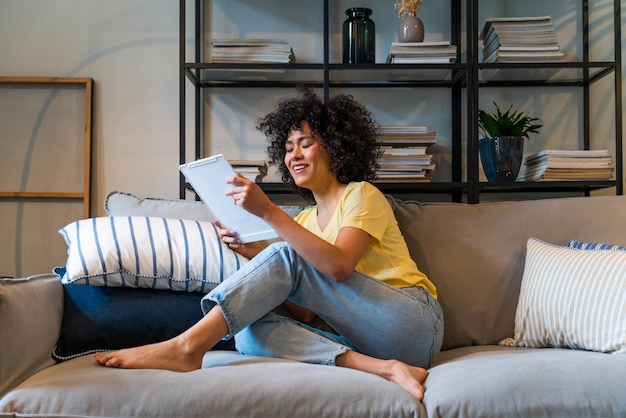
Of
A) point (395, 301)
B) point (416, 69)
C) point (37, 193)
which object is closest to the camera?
point (395, 301)

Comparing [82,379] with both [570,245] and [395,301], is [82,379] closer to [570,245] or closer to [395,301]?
[395,301]

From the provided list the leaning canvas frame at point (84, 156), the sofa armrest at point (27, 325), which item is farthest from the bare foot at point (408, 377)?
the leaning canvas frame at point (84, 156)

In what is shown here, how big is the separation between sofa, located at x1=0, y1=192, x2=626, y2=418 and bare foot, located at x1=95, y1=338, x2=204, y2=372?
0.11 feet

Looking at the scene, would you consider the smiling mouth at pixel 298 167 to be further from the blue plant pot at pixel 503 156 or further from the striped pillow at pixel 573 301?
the blue plant pot at pixel 503 156

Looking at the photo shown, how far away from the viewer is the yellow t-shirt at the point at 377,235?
169 centimetres

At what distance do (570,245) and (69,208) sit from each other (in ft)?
5.93

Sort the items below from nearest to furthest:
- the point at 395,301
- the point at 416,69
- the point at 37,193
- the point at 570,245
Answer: the point at 395,301 < the point at 570,245 < the point at 416,69 < the point at 37,193

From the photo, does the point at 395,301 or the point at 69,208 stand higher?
the point at 69,208

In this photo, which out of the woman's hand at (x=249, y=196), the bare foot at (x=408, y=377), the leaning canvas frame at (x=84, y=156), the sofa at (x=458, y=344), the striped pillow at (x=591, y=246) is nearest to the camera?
the sofa at (x=458, y=344)

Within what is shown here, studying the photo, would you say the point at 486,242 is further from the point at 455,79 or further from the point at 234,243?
the point at 455,79

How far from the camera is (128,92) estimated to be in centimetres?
262

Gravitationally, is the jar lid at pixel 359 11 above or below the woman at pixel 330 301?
above

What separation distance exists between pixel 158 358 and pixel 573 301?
0.99 m

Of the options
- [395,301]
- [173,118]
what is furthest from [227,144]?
[395,301]
